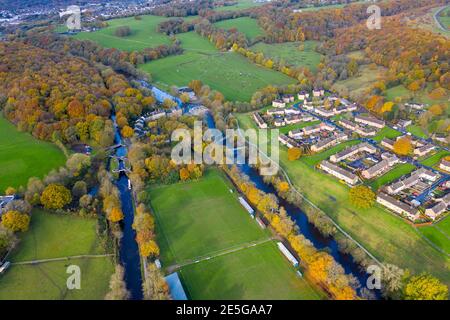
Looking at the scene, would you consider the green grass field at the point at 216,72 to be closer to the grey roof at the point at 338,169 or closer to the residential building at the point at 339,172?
the grey roof at the point at 338,169

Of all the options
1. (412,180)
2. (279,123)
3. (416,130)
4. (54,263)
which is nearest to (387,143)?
(416,130)

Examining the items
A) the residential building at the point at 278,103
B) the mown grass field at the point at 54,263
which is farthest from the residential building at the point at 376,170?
the mown grass field at the point at 54,263

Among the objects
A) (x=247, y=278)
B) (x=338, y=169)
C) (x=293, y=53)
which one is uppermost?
(x=293, y=53)

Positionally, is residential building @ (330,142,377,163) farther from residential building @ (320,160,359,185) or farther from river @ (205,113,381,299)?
river @ (205,113,381,299)

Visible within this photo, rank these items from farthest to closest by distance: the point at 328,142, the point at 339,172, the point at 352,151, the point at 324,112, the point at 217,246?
the point at 324,112, the point at 328,142, the point at 352,151, the point at 339,172, the point at 217,246

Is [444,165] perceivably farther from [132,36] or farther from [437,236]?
[132,36]

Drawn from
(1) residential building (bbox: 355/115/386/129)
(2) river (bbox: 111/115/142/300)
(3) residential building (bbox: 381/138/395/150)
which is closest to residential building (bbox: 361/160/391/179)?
(3) residential building (bbox: 381/138/395/150)

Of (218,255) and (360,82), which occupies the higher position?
(360,82)

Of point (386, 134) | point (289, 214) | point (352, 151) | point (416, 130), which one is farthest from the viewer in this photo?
point (416, 130)
